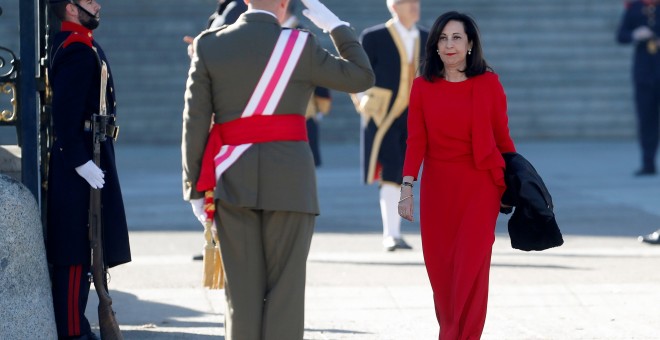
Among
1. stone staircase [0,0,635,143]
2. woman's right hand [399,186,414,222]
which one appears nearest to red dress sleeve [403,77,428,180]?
woman's right hand [399,186,414,222]

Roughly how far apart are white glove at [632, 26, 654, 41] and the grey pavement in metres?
1.53

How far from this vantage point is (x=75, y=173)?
19.7 ft

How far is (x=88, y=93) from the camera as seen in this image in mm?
5977

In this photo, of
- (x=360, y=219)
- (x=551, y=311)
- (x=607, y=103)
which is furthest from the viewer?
(x=607, y=103)

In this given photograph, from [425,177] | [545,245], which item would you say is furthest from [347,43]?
[545,245]

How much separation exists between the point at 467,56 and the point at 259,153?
1.24 metres

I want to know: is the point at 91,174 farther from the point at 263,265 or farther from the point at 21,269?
the point at 263,265

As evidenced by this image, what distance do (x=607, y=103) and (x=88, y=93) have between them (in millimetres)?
14089

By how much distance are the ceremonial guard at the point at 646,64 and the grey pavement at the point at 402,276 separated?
63 centimetres

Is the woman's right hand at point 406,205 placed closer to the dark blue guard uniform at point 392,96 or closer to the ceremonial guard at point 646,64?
the dark blue guard uniform at point 392,96

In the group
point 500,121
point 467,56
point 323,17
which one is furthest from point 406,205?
point 323,17

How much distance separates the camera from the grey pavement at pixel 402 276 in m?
6.98

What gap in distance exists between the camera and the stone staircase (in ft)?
62.2

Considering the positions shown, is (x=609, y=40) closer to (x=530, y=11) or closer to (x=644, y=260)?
(x=530, y=11)
